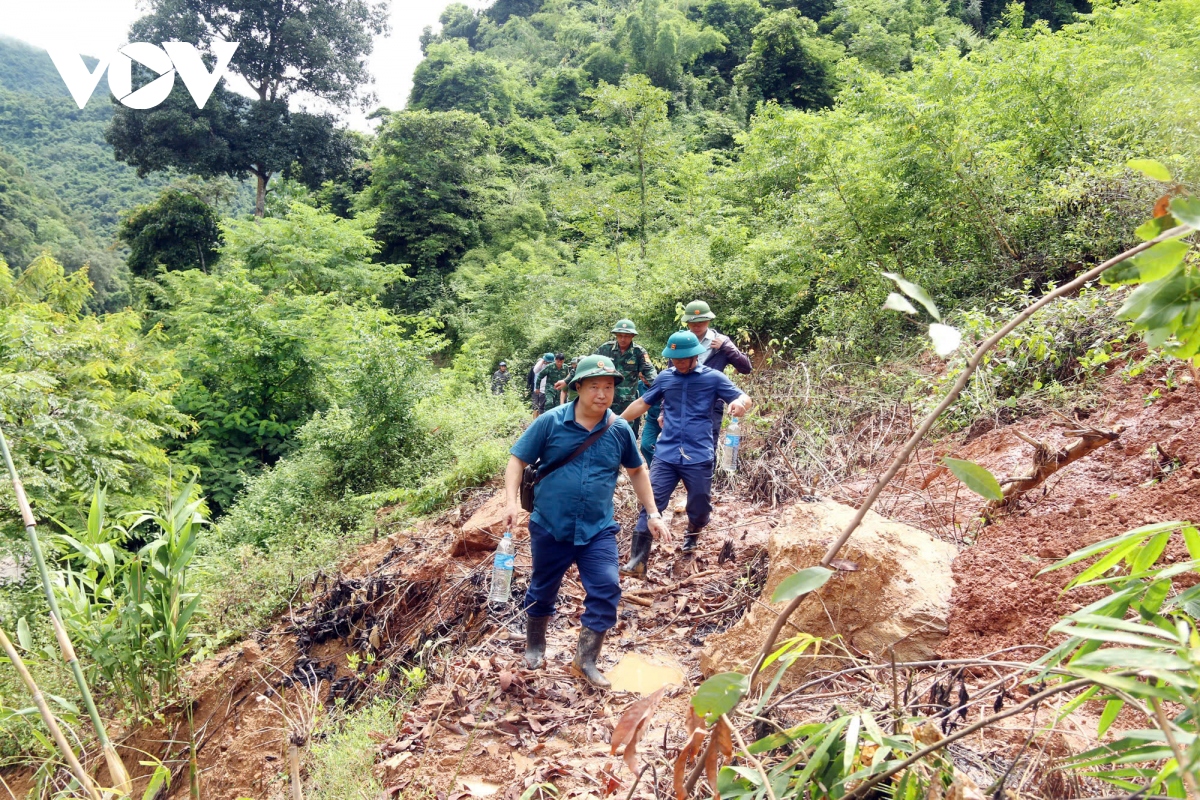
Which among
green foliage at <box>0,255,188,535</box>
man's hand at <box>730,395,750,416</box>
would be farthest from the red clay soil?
green foliage at <box>0,255,188,535</box>

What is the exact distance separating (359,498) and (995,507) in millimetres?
8057

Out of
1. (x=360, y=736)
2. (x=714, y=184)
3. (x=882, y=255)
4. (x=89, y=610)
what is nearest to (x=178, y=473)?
(x=89, y=610)

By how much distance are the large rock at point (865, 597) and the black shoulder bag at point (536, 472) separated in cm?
108

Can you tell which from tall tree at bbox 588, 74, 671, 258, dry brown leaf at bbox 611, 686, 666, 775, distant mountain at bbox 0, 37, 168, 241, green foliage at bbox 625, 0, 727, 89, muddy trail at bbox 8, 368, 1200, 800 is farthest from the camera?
distant mountain at bbox 0, 37, 168, 241

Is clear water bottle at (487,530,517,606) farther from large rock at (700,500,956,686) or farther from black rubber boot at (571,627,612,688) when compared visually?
large rock at (700,500,956,686)

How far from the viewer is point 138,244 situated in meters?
22.5

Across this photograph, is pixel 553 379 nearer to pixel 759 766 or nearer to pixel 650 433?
pixel 650 433

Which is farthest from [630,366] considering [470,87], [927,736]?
[470,87]

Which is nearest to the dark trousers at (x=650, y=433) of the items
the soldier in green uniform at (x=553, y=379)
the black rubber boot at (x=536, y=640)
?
the black rubber boot at (x=536, y=640)

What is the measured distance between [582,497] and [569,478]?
12 cm

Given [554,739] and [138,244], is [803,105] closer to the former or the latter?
[138,244]

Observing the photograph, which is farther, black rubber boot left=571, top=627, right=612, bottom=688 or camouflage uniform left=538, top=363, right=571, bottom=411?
camouflage uniform left=538, top=363, right=571, bottom=411

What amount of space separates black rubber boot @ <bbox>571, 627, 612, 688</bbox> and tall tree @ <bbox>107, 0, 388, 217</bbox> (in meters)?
24.6

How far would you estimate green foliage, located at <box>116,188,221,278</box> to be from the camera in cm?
2236
